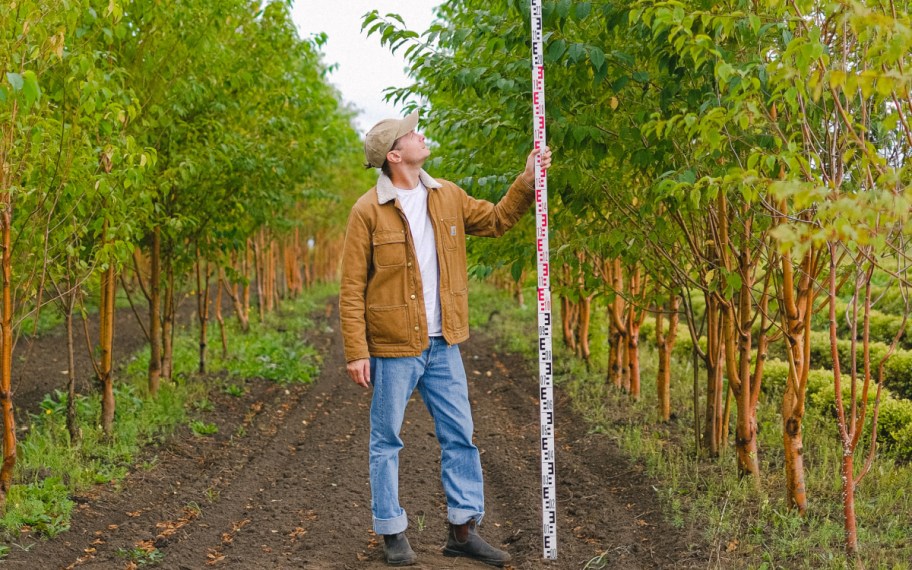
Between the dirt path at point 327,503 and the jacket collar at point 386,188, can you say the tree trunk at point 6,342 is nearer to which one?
the dirt path at point 327,503

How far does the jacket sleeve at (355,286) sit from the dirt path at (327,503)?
1.19m

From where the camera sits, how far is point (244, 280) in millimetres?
11398

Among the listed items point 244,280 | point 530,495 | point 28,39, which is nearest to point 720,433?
point 530,495

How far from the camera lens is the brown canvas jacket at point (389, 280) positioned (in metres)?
4.19

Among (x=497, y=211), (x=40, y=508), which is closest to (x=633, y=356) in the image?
(x=497, y=211)

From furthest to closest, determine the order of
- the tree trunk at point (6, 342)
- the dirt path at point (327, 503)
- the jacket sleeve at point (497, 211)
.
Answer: the tree trunk at point (6, 342) → the dirt path at point (327, 503) → the jacket sleeve at point (497, 211)

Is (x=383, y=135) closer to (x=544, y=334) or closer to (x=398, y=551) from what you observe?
(x=544, y=334)

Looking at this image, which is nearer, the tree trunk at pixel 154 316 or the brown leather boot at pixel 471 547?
the brown leather boot at pixel 471 547

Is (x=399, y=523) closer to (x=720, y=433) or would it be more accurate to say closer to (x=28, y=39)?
(x=720, y=433)

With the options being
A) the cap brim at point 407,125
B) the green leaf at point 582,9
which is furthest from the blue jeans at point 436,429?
the green leaf at point 582,9

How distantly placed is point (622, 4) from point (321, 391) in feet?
24.1

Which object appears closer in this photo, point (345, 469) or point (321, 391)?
point (345, 469)

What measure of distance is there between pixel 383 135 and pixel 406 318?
931 mm

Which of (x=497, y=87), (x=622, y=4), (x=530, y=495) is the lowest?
(x=530, y=495)
